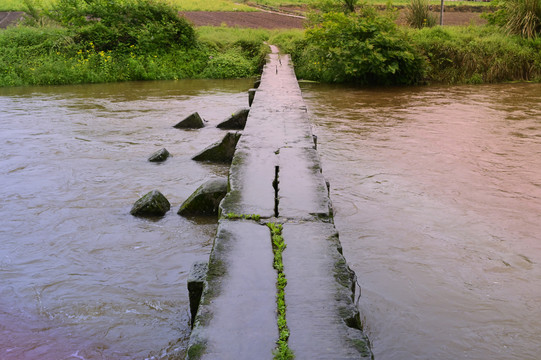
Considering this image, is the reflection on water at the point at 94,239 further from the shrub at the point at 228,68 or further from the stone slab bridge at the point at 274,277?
the shrub at the point at 228,68

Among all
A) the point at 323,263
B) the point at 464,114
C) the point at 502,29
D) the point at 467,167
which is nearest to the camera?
the point at 323,263

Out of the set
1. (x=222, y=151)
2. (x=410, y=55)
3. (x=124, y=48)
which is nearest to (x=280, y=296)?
(x=222, y=151)

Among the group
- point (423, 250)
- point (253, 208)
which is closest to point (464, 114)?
point (423, 250)

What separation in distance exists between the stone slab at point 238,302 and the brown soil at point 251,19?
66.5 ft

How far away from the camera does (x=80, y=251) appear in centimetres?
405

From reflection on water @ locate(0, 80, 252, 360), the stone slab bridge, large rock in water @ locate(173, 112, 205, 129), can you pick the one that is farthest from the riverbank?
the stone slab bridge

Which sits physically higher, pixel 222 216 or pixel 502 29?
pixel 502 29

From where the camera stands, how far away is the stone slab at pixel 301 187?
3.45 meters

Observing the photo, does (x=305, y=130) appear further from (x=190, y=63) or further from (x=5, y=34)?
(x=5, y=34)

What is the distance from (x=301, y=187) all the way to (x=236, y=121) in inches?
181

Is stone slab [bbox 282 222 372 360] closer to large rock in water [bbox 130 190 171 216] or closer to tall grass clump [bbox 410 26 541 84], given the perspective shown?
large rock in water [bbox 130 190 171 216]

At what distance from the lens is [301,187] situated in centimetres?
387

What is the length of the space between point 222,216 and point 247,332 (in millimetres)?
1267

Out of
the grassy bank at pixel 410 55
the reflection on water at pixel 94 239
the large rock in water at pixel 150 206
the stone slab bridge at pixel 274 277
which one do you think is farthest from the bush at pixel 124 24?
the stone slab bridge at pixel 274 277
